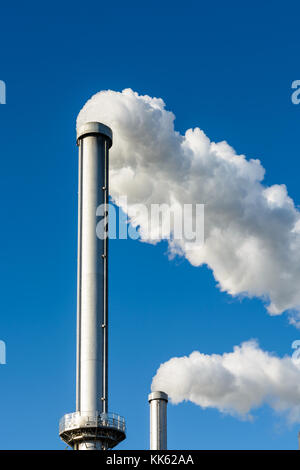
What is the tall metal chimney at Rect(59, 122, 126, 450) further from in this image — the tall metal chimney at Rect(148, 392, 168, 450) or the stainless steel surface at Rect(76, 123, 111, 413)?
the tall metal chimney at Rect(148, 392, 168, 450)

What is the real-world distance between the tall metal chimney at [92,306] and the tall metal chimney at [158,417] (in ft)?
116

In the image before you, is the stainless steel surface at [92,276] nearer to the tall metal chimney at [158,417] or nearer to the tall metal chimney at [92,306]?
the tall metal chimney at [92,306]

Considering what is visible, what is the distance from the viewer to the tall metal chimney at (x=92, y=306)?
282 ft

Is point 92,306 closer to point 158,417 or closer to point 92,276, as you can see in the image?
point 92,276

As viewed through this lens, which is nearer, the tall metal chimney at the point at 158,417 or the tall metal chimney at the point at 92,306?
the tall metal chimney at the point at 92,306

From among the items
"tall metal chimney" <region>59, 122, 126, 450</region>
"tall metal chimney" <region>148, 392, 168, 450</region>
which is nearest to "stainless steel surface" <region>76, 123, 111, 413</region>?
"tall metal chimney" <region>59, 122, 126, 450</region>

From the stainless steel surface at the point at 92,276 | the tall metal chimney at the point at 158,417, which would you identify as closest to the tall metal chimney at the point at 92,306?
the stainless steel surface at the point at 92,276

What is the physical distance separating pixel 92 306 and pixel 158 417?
132ft

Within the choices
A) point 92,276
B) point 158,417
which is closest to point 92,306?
point 92,276

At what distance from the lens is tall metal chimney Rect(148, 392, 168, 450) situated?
4798 inches

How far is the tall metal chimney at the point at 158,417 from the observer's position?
12188cm
